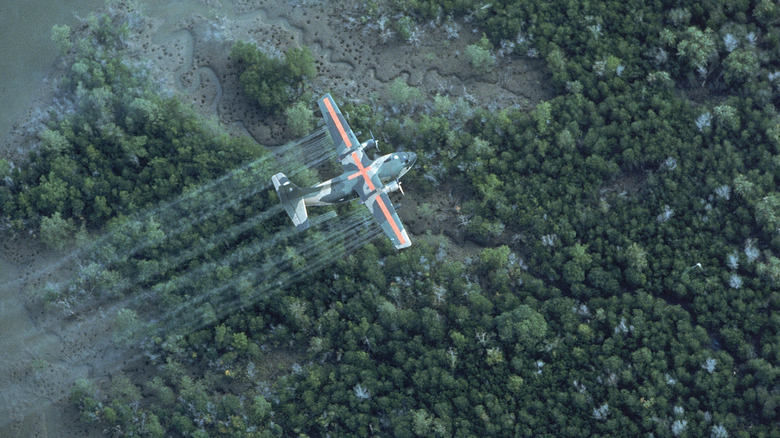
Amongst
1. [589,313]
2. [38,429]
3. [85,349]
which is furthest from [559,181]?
[38,429]

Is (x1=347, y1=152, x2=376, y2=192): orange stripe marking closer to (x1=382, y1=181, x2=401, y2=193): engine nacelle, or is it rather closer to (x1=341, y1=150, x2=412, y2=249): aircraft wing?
(x1=341, y1=150, x2=412, y2=249): aircraft wing

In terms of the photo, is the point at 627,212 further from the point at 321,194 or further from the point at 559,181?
the point at 321,194

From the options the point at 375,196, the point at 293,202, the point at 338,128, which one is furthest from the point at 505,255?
the point at 293,202

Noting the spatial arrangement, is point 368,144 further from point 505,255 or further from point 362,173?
point 505,255

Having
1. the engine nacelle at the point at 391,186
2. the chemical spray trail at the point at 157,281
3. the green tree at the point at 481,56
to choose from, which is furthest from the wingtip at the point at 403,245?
the green tree at the point at 481,56

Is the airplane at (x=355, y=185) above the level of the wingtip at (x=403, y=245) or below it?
above

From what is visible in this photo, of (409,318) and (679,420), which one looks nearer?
(679,420)

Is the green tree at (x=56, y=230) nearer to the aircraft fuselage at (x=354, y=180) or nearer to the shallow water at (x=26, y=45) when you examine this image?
the shallow water at (x=26, y=45)
